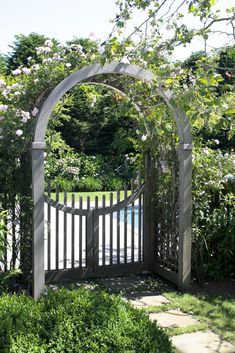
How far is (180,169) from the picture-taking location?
5.12 meters

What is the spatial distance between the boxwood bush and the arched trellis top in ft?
7.11

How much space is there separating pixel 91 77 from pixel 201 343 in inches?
114

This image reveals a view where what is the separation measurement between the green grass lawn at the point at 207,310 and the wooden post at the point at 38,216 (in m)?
1.15

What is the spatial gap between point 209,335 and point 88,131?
1387cm

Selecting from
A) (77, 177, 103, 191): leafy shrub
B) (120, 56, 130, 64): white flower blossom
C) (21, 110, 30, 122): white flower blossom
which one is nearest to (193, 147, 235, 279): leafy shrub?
(120, 56, 130, 64): white flower blossom

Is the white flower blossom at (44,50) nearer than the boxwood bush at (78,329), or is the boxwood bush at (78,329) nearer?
the boxwood bush at (78,329)

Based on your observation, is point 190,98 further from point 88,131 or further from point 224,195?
point 88,131

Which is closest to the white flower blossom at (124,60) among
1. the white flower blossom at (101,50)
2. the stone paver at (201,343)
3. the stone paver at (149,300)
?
the white flower blossom at (101,50)

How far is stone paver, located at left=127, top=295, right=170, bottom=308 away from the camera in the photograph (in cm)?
462

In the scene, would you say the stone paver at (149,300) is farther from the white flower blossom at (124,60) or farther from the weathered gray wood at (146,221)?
the white flower blossom at (124,60)

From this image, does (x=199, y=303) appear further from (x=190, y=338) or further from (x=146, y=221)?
(x=146, y=221)

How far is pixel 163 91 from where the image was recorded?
487 centimetres

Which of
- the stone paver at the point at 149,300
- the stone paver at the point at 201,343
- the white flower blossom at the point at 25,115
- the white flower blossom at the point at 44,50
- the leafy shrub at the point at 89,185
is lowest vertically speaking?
the stone paver at the point at 201,343

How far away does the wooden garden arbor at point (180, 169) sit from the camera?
14.5 feet
